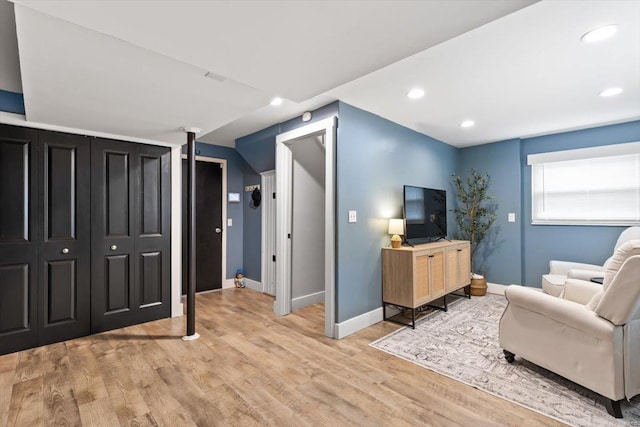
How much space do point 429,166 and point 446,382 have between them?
3.04 metres

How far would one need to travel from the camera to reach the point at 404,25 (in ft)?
4.02

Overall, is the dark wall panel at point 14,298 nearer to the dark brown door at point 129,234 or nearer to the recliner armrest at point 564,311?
the dark brown door at point 129,234

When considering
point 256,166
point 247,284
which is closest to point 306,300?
point 247,284

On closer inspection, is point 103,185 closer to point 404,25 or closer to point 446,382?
point 404,25

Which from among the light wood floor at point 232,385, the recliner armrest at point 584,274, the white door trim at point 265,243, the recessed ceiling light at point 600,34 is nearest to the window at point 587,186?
the recliner armrest at point 584,274

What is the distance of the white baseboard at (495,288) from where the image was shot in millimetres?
4672

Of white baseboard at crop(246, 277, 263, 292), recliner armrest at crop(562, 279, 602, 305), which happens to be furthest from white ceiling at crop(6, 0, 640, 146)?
white baseboard at crop(246, 277, 263, 292)

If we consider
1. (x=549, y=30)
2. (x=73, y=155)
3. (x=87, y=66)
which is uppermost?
(x=549, y=30)

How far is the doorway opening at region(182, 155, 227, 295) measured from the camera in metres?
4.73

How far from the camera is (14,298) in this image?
2688 mm

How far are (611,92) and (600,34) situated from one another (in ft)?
4.44

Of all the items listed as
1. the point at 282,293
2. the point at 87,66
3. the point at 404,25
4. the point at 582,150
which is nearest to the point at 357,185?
the point at 282,293

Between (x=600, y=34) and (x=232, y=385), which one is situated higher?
(x=600, y=34)

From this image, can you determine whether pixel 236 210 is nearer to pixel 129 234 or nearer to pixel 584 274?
pixel 129 234
